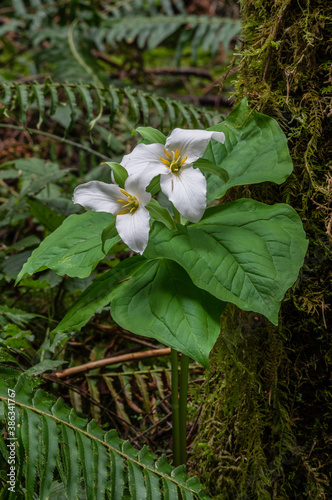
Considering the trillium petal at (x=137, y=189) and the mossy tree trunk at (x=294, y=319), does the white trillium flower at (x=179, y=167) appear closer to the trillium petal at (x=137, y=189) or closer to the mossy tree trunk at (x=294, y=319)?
the trillium petal at (x=137, y=189)

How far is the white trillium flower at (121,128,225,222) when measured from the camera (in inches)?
45.8

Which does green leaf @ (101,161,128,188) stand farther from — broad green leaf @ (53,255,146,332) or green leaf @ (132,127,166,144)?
broad green leaf @ (53,255,146,332)

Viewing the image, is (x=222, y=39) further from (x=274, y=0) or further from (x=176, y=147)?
(x=176, y=147)

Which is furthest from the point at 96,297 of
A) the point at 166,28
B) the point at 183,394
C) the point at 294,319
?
the point at 166,28

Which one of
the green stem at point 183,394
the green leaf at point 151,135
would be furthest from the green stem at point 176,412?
the green leaf at point 151,135

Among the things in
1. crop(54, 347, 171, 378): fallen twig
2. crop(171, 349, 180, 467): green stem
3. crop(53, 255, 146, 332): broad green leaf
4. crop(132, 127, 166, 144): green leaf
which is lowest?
crop(54, 347, 171, 378): fallen twig

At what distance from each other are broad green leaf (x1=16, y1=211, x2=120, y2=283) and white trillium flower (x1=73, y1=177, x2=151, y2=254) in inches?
5.0

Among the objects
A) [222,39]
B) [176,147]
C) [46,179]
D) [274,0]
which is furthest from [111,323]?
[222,39]

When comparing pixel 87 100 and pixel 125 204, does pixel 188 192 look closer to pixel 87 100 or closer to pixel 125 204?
pixel 125 204

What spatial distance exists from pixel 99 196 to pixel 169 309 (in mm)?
376

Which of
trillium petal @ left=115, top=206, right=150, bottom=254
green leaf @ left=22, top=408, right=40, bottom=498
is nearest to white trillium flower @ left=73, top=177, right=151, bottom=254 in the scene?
trillium petal @ left=115, top=206, right=150, bottom=254

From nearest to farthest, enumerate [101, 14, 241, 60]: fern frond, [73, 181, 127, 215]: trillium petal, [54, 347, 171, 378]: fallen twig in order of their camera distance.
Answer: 1. [73, 181, 127, 215]: trillium petal
2. [54, 347, 171, 378]: fallen twig
3. [101, 14, 241, 60]: fern frond

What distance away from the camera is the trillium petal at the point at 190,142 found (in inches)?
47.6

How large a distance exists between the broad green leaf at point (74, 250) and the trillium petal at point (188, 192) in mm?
258
